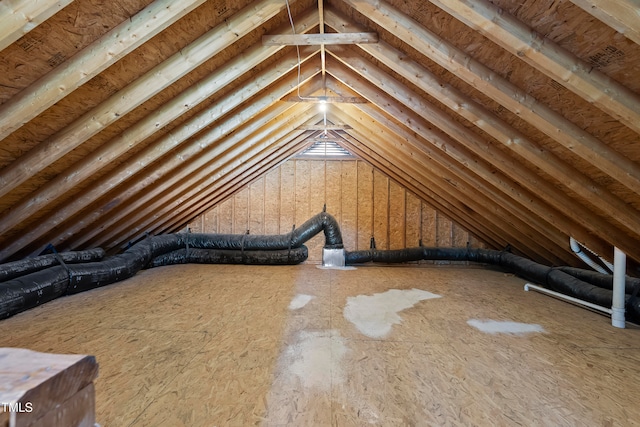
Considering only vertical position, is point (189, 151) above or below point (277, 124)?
below

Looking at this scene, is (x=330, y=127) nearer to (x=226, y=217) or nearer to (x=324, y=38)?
(x=324, y=38)

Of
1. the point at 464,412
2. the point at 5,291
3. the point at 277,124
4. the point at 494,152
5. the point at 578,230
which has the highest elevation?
the point at 277,124

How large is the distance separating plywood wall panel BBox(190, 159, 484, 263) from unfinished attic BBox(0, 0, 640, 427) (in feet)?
6.19

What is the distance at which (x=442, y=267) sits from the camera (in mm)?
6039

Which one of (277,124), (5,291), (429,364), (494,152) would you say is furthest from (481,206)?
(5,291)

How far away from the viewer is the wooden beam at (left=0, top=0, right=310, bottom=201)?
6.93ft

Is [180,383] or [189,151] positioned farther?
[189,151]

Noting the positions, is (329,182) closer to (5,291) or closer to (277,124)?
(277,124)

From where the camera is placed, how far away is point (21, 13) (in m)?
1.32

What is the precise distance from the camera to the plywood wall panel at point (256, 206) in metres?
6.58

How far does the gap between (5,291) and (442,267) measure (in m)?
6.52

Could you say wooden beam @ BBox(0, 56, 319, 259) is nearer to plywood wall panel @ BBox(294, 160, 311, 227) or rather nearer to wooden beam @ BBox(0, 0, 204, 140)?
wooden beam @ BBox(0, 0, 204, 140)

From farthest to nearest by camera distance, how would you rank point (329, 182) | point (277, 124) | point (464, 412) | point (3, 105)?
1. point (329, 182)
2. point (277, 124)
3. point (3, 105)
4. point (464, 412)

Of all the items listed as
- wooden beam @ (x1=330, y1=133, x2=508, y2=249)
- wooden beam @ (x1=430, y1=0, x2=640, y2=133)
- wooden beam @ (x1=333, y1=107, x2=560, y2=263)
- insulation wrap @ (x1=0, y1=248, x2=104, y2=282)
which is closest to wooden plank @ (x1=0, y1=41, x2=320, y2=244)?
insulation wrap @ (x1=0, y1=248, x2=104, y2=282)
